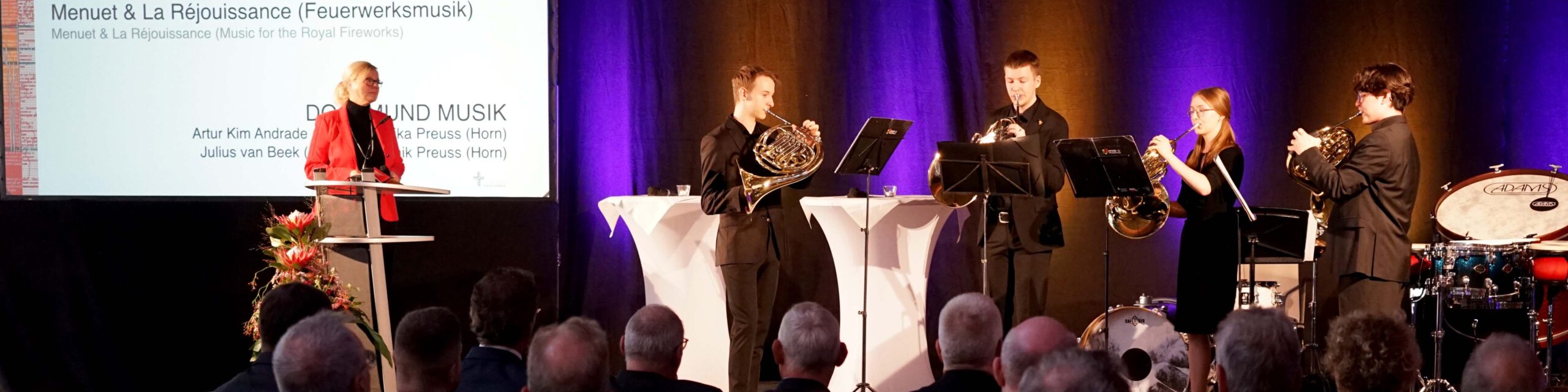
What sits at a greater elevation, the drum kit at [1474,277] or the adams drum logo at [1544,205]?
the adams drum logo at [1544,205]

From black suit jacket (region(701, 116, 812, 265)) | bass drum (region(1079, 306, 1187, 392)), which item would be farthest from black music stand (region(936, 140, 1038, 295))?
bass drum (region(1079, 306, 1187, 392))

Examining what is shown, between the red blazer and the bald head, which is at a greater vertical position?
the red blazer

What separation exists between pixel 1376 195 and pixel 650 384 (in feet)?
10.8

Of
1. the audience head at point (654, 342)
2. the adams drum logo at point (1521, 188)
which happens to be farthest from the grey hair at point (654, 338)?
the adams drum logo at point (1521, 188)

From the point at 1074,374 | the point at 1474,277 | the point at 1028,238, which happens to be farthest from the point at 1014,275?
the point at 1074,374

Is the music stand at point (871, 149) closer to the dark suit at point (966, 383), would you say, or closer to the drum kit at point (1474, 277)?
the drum kit at point (1474, 277)

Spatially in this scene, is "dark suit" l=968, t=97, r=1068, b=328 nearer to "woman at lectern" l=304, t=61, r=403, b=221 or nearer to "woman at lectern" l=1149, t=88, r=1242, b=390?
"woman at lectern" l=1149, t=88, r=1242, b=390

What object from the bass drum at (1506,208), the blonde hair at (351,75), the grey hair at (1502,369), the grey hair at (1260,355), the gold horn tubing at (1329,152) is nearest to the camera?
the grey hair at (1502,369)

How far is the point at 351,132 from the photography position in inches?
212

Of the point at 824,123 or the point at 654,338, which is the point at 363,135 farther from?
the point at 654,338

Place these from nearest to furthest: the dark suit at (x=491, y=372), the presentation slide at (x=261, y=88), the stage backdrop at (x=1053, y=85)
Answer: the dark suit at (x=491, y=372) < the stage backdrop at (x=1053, y=85) < the presentation slide at (x=261, y=88)

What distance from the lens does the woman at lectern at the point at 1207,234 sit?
16.0 ft

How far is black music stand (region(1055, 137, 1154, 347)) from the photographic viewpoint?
455 cm

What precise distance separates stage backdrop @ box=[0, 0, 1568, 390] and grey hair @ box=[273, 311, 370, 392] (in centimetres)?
418
